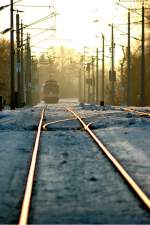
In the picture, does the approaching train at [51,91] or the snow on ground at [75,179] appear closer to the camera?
the snow on ground at [75,179]

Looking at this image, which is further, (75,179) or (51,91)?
(51,91)

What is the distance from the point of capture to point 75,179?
33.1 feet

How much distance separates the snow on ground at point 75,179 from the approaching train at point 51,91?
69614 mm

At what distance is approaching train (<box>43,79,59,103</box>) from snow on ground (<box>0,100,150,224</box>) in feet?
228

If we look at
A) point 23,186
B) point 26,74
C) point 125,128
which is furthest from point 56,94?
point 23,186

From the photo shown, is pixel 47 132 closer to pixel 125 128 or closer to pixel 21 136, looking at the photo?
pixel 21 136

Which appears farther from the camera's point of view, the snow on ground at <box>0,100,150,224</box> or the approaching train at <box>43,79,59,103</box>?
the approaching train at <box>43,79,59,103</box>

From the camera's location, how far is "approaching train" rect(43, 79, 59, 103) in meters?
88.7

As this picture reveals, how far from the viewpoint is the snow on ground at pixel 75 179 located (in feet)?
24.2

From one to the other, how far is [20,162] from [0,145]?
12.5 ft

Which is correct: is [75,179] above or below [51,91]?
below

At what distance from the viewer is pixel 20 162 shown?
12.5 m

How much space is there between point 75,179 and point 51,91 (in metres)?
80.1

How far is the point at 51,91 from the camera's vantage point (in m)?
89.9
